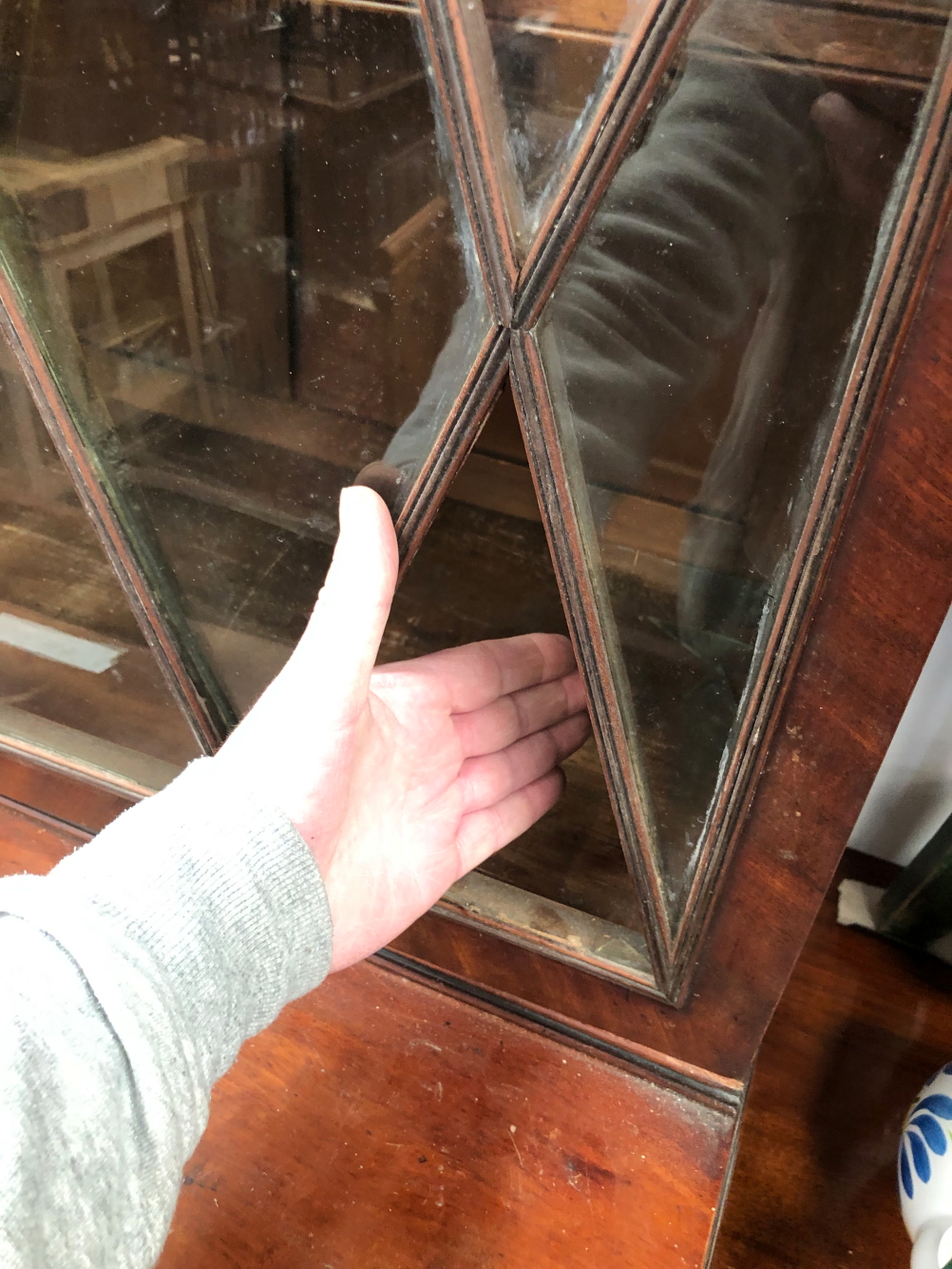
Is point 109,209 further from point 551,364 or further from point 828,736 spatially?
point 828,736

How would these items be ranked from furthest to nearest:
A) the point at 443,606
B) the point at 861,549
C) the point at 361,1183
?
the point at 443,606
the point at 361,1183
the point at 861,549

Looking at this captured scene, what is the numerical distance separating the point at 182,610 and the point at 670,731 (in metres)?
0.24

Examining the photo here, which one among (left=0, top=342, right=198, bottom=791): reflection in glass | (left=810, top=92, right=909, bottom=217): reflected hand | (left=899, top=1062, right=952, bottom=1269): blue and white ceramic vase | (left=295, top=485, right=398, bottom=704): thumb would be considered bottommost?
(left=899, top=1062, right=952, bottom=1269): blue and white ceramic vase

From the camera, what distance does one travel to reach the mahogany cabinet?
23cm

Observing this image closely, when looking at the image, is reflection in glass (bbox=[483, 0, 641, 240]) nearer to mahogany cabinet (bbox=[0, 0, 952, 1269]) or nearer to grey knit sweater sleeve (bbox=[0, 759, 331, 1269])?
mahogany cabinet (bbox=[0, 0, 952, 1269])

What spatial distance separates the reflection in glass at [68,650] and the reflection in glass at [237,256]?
0.07 metres

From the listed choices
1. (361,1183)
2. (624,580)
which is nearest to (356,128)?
(624,580)

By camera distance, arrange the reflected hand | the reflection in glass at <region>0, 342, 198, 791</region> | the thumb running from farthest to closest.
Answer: the reflection in glass at <region>0, 342, 198, 791</region> → the thumb → the reflected hand

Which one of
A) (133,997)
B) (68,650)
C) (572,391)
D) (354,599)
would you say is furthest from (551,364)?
(68,650)

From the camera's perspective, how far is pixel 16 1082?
26 cm

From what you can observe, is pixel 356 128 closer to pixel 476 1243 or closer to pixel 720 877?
pixel 720 877

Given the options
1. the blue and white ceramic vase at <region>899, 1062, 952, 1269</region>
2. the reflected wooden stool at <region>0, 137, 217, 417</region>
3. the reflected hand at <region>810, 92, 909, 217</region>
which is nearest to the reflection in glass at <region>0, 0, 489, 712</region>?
the reflected wooden stool at <region>0, 137, 217, 417</region>

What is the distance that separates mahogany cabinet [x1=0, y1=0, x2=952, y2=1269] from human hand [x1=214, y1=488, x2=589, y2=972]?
0.02 metres

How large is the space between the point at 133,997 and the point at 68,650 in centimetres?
27
